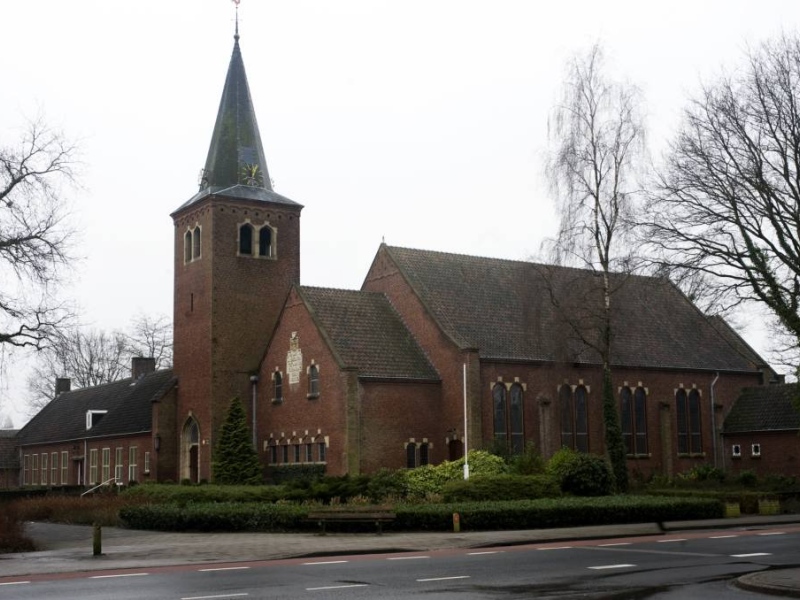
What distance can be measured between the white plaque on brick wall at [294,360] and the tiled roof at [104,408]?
883 cm

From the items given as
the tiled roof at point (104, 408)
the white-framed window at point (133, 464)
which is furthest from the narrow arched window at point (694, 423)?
the white-framed window at point (133, 464)

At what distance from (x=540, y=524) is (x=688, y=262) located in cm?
1210

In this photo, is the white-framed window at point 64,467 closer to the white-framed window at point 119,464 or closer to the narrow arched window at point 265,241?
the white-framed window at point 119,464

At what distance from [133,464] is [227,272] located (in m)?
13.9

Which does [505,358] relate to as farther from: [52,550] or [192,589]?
[192,589]

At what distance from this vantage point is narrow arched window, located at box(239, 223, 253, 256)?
5097 centimetres

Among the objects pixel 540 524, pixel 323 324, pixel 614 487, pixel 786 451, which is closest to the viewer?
pixel 540 524

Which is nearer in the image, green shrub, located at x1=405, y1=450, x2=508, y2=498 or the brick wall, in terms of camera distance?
green shrub, located at x1=405, y1=450, x2=508, y2=498

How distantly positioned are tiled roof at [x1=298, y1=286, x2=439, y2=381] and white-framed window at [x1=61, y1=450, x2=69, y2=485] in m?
28.4

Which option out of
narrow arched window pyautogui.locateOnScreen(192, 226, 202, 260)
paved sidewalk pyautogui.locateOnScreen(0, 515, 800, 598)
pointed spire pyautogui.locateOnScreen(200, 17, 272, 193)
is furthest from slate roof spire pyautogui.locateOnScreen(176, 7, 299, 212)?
paved sidewalk pyautogui.locateOnScreen(0, 515, 800, 598)

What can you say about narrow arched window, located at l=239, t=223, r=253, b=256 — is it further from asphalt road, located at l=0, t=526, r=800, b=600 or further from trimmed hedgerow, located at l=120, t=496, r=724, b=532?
asphalt road, located at l=0, t=526, r=800, b=600

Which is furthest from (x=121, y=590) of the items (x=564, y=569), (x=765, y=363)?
(x=765, y=363)

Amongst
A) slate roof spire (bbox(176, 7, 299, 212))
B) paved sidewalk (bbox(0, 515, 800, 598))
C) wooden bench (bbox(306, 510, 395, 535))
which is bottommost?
paved sidewalk (bbox(0, 515, 800, 598))

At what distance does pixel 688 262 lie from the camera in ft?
116
